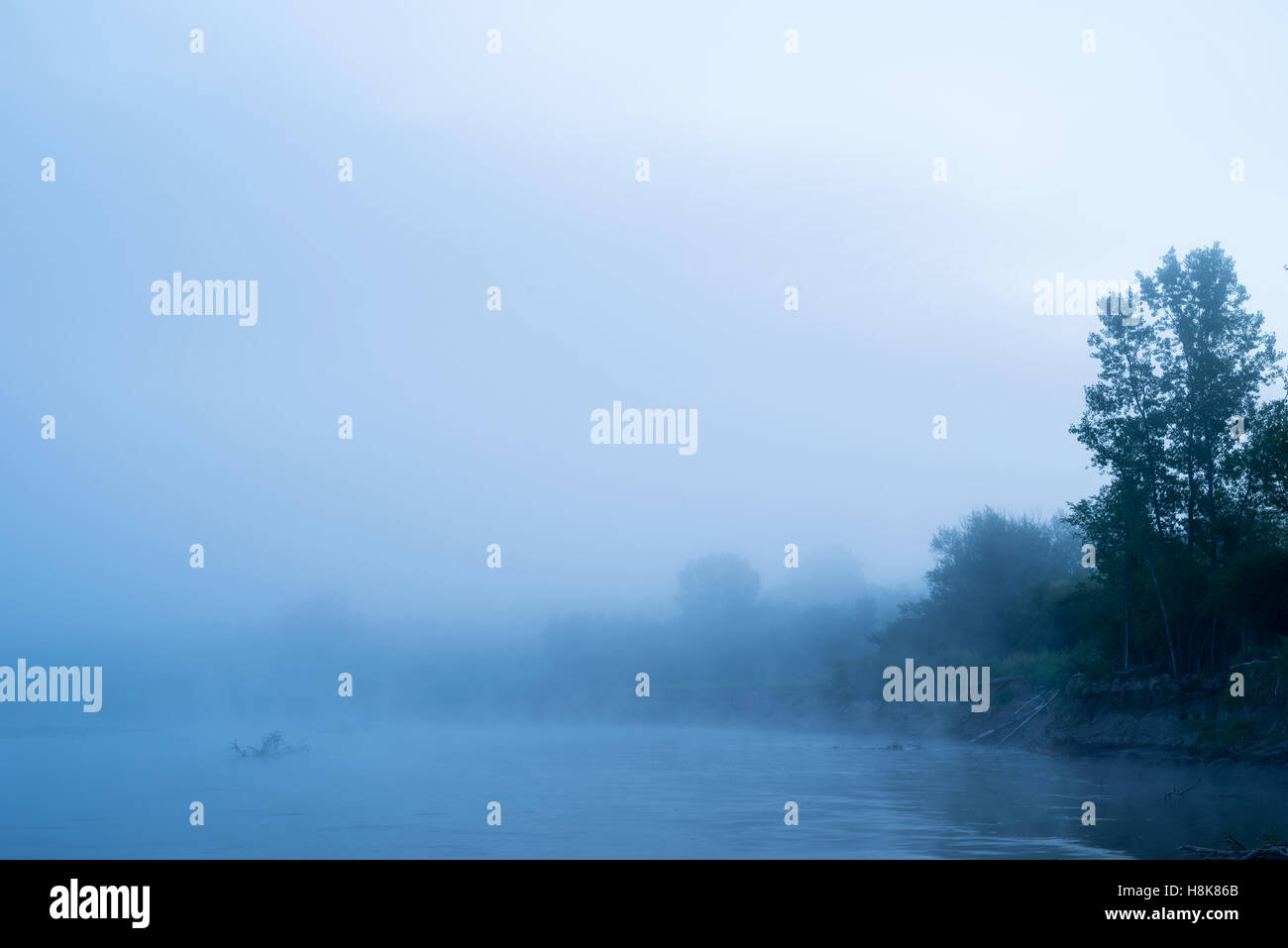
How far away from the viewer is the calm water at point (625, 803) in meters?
17.8

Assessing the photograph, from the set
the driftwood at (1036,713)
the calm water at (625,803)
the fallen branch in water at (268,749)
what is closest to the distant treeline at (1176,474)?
the driftwood at (1036,713)

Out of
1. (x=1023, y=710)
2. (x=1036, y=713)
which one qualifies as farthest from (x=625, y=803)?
(x=1023, y=710)

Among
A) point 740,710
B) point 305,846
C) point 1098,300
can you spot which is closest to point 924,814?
point 305,846

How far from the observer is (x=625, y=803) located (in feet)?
78.0

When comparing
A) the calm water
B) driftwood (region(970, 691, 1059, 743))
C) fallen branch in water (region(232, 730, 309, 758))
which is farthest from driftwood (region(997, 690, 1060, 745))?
fallen branch in water (region(232, 730, 309, 758))

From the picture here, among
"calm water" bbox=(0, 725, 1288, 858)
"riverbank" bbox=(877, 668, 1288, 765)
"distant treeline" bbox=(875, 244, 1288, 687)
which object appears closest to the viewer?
"calm water" bbox=(0, 725, 1288, 858)

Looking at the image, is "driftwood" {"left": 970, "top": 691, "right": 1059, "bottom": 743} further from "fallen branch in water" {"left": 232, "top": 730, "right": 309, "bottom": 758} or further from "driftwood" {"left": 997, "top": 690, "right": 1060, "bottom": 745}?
"fallen branch in water" {"left": 232, "top": 730, "right": 309, "bottom": 758}

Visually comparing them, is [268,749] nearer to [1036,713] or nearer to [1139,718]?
[1036,713]

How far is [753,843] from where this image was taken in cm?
1781

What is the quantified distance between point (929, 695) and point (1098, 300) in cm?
2309

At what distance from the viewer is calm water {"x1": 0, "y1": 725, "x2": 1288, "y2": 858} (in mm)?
17750

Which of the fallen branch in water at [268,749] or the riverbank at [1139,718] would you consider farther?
the fallen branch in water at [268,749]

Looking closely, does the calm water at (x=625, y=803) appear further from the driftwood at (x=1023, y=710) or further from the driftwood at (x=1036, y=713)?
the driftwood at (x=1023, y=710)

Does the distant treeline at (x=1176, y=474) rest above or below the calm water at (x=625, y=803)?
above
